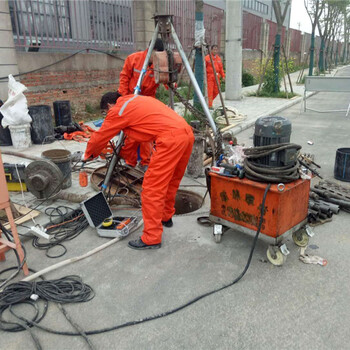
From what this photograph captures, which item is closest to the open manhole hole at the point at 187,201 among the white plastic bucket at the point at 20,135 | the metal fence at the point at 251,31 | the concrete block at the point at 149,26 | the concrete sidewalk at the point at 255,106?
the white plastic bucket at the point at 20,135

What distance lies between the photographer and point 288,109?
1277 centimetres

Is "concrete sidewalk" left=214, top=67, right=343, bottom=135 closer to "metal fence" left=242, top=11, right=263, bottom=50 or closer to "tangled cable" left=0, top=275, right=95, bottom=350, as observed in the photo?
"tangled cable" left=0, top=275, right=95, bottom=350

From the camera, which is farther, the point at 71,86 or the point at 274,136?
the point at 71,86

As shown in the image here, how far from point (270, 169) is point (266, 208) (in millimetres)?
351

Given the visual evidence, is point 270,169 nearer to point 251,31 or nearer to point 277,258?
point 277,258

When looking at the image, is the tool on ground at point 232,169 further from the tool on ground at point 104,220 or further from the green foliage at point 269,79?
the green foliage at point 269,79

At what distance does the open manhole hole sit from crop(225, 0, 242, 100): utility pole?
960cm

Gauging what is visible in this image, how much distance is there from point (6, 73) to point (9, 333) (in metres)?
6.70

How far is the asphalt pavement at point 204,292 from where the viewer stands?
2.42 meters

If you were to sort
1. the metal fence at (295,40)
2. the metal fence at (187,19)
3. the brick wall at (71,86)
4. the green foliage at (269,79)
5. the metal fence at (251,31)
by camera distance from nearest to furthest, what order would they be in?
the brick wall at (71,86) → the metal fence at (187,19) → the green foliage at (269,79) → the metal fence at (251,31) → the metal fence at (295,40)

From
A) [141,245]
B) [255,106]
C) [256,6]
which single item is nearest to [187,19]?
[255,106]

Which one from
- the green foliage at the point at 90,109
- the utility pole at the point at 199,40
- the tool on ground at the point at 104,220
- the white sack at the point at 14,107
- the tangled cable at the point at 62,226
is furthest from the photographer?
the green foliage at the point at 90,109

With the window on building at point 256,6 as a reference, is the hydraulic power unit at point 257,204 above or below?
below

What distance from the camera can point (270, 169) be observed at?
311 cm
